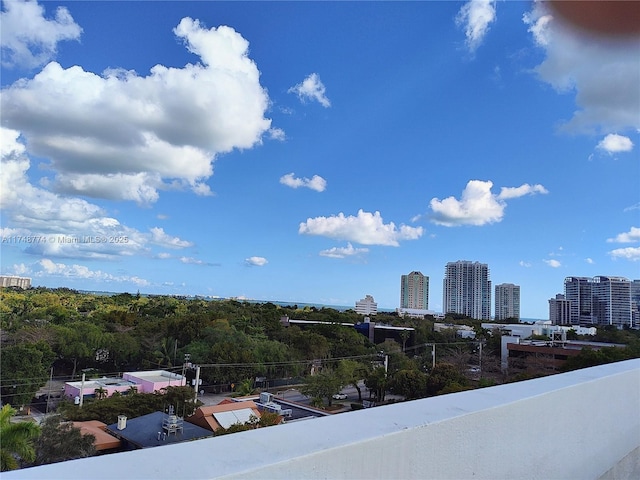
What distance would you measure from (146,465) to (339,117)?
13613 mm

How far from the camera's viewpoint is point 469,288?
1656 inches

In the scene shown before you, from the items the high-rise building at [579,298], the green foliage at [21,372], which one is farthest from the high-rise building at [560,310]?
the green foliage at [21,372]

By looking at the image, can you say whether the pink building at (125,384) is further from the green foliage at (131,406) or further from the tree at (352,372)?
the tree at (352,372)

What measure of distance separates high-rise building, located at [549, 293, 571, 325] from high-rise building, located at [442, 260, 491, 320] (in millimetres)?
7397

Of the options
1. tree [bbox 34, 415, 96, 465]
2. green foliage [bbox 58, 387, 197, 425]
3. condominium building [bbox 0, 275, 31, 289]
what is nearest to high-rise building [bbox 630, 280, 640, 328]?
green foliage [bbox 58, 387, 197, 425]

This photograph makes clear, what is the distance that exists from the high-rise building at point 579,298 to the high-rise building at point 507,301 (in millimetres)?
7946

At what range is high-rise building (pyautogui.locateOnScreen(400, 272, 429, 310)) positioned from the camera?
157ft

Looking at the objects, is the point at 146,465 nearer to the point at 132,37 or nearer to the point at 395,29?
the point at 395,29

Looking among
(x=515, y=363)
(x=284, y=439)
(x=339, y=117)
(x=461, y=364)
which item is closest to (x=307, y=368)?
(x=461, y=364)

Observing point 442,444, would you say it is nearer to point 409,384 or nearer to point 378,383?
point 409,384

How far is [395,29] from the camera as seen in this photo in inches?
299

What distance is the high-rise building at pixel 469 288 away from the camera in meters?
41.2

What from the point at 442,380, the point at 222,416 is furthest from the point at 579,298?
the point at 222,416

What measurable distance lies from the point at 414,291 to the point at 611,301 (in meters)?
21.6
